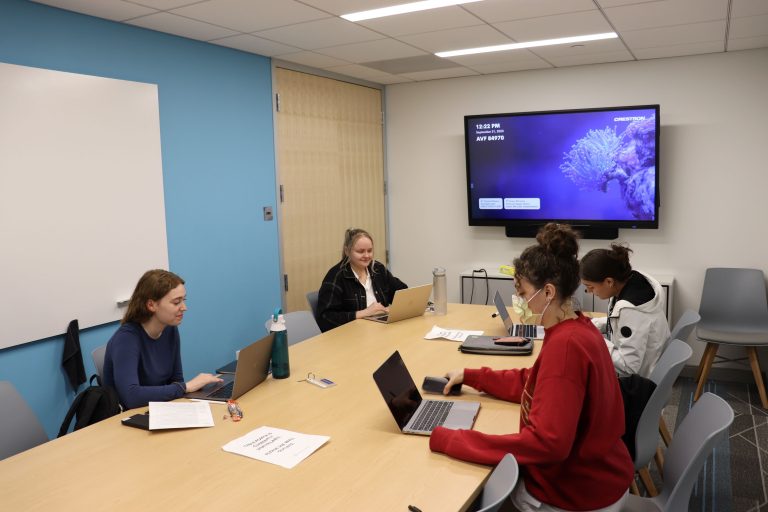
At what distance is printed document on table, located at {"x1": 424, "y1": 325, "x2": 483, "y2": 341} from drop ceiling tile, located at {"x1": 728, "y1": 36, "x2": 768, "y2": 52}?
3.02 metres

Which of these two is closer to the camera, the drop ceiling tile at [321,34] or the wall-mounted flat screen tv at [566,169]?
the drop ceiling tile at [321,34]

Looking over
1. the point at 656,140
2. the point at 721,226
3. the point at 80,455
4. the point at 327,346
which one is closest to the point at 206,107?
the point at 327,346

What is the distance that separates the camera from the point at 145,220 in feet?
12.7

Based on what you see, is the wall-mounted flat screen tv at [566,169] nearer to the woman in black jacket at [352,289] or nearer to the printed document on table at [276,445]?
the woman in black jacket at [352,289]

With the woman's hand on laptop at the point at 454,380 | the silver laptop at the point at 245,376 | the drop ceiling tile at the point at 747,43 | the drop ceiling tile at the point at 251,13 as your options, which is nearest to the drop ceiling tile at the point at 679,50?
the drop ceiling tile at the point at 747,43

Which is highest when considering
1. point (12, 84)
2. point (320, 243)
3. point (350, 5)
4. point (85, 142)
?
point (350, 5)

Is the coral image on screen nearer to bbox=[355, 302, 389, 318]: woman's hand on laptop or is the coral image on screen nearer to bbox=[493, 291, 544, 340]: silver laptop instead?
bbox=[493, 291, 544, 340]: silver laptop

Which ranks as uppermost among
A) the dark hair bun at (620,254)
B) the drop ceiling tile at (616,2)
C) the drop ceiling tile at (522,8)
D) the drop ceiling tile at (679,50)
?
the drop ceiling tile at (679,50)

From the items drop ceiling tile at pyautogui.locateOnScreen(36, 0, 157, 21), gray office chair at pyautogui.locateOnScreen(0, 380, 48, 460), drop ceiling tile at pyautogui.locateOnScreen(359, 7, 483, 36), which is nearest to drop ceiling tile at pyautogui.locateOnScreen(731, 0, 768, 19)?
drop ceiling tile at pyautogui.locateOnScreen(359, 7, 483, 36)

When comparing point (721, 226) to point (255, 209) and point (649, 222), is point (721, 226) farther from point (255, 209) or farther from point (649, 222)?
point (255, 209)

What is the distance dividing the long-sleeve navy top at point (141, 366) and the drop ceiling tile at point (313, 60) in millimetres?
2686

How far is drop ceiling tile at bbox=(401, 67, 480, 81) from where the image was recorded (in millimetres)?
5632

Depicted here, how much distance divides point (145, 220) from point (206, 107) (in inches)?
37.8

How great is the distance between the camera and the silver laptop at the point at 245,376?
2496 millimetres
